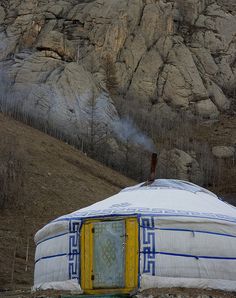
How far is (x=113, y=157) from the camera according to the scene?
28.0 metres

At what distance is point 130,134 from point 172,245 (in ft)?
80.8

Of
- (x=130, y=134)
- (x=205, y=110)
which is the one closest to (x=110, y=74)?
(x=130, y=134)

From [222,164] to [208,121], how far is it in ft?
13.3

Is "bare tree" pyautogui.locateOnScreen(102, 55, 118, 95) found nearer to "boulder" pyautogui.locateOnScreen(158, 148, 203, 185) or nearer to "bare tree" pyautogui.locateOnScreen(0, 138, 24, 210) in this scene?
"boulder" pyautogui.locateOnScreen(158, 148, 203, 185)

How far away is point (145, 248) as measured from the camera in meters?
7.12

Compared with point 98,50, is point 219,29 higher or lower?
higher

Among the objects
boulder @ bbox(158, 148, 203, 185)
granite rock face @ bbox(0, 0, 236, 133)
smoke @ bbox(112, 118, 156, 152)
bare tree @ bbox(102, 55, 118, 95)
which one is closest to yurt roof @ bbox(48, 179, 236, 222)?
boulder @ bbox(158, 148, 203, 185)

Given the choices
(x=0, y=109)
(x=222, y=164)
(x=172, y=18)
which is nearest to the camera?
(x=0, y=109)

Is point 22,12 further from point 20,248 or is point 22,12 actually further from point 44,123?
point 20,248

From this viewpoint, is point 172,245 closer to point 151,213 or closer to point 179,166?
point 151,213

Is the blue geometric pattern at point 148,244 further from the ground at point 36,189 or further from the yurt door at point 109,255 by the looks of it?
the ground at point 36,189

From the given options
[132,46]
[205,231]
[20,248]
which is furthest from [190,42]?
[205,231]

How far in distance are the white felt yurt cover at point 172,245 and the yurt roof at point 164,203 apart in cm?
1

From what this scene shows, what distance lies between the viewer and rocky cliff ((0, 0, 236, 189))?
31750 millimetres
